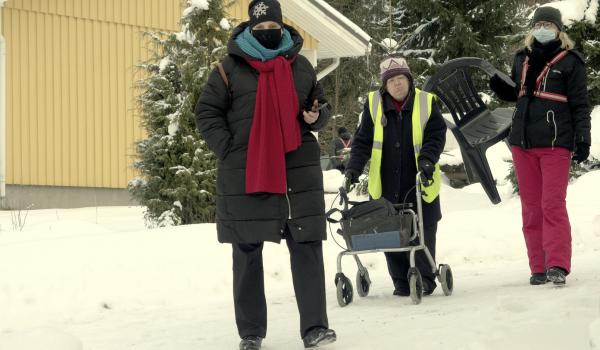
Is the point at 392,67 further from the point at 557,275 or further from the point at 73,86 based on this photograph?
the point at 73,86

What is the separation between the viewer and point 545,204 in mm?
7703

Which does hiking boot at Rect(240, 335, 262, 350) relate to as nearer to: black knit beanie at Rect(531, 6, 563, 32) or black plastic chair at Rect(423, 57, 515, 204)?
black plastic chair at Rect(423, 57, 515, 204)

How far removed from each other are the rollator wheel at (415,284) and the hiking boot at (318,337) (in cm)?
171

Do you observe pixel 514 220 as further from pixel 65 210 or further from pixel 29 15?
pixel 29 15

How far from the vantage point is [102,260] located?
898 cm

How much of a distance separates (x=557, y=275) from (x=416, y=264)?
1022 mm

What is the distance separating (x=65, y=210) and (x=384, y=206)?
10853mm

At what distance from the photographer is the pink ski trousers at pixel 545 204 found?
763cm

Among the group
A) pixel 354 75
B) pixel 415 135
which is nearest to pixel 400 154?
pixel 415 135

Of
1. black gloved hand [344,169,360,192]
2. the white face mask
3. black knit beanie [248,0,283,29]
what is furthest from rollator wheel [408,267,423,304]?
Result: black knit beanie [248,0,283,29]

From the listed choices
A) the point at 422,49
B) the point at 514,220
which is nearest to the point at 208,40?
the point at 514,220

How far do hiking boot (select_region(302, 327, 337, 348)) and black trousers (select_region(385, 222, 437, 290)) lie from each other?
2.27 metres

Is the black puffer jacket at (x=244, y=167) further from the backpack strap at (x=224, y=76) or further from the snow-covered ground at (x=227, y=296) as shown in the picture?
the snow-covered ground at (x=227, y=296)

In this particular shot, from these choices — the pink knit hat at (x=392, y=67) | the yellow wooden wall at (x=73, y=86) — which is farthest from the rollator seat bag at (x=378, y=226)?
the yellow wooden wall at (x=73, y=86)
